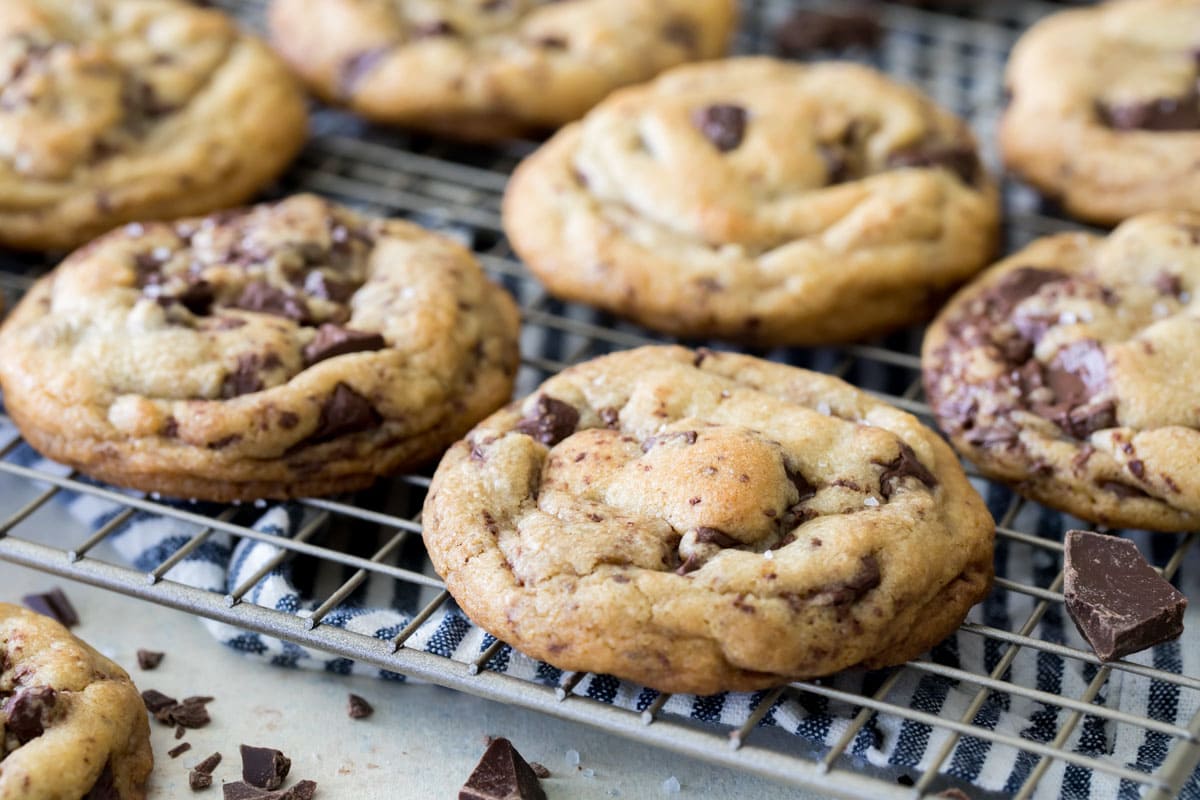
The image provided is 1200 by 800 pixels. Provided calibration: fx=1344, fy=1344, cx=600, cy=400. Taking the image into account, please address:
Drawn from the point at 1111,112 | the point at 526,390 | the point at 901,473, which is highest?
the point at 1111,112

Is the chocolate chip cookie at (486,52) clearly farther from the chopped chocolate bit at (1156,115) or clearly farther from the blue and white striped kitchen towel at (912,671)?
the blue and white striped kitchen towel at (912,671)

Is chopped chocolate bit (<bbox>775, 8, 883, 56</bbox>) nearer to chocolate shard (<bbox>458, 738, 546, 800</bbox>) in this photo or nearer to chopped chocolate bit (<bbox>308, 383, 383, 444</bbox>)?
chopped chocolate bit (<bbox>308, 383, 383, 444</bbox>)

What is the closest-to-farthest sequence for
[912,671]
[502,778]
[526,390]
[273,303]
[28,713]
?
1. [28,713]
2. [502,778]
3. [912,671]
4. [273,303]
5. [526,390]

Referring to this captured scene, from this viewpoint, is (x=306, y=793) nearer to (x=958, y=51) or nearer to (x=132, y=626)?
(x=132, y=626)

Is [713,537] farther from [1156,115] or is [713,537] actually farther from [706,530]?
[1156,115]

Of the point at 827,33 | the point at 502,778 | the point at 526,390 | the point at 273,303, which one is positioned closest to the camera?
the point at 502,778

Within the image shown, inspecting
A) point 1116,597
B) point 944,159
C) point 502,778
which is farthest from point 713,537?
point 944,159

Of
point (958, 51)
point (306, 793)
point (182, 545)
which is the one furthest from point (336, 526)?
point (958, 51)
